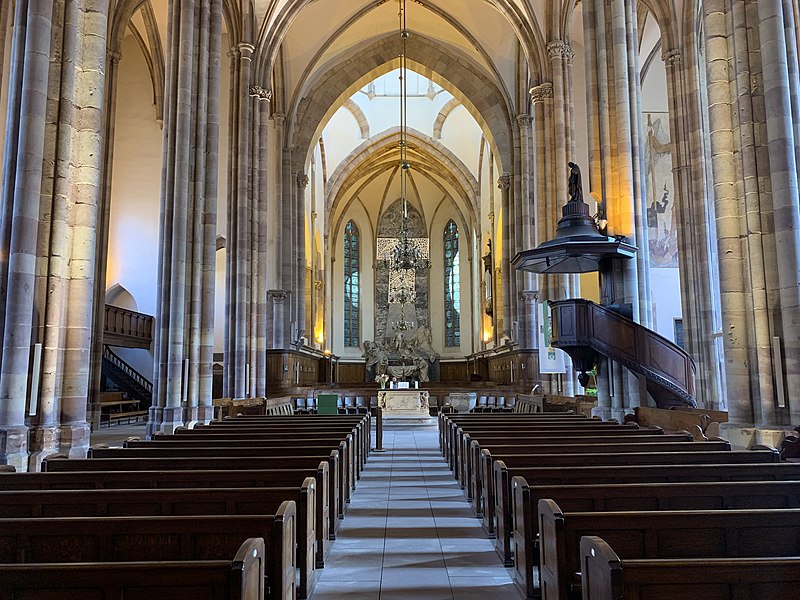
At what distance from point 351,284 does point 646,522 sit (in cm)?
4195

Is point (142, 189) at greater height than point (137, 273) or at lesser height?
greater

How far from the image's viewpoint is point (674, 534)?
3377mm

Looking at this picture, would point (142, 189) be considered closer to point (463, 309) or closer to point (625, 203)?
point (625, 203)

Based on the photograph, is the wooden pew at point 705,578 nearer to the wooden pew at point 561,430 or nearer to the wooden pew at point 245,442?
the wooden pew at point 245,442

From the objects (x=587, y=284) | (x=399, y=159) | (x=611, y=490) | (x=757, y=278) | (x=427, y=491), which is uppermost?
(x=399, y=159)

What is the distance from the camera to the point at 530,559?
422 cm

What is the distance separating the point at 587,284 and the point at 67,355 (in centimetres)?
1864

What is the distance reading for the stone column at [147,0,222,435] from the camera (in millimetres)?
12867

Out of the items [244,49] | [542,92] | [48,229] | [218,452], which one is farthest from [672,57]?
[218,452]

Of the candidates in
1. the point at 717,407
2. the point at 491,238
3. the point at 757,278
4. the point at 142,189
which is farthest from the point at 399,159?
the point at 757,278

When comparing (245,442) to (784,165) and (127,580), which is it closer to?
(127,580)

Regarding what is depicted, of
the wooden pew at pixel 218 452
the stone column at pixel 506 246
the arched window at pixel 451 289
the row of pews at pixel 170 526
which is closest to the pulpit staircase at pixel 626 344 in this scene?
the wooden pew at pixel 218 452

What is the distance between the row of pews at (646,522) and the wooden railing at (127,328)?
53.7 ft

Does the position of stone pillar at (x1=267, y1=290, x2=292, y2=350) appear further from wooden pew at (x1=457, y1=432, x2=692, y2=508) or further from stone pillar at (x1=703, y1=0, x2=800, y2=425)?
stone pillar at (x1=703, y1=0, x2=800, y2=425)
